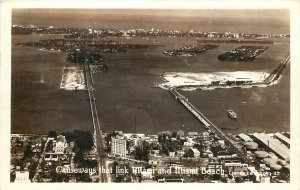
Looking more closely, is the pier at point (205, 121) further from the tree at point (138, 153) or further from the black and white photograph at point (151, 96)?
the tree at point (138, 153)

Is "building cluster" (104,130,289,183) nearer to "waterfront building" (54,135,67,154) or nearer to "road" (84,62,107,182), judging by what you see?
"road" (84,62,107,182)

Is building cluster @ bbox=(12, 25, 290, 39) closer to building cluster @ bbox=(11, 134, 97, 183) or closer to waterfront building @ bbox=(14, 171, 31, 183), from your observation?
building cluster @ bbox=(11, 134, 97, 183)

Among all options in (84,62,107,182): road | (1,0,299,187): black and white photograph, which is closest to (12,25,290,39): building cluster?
(1,0,299,187): black and white photograph

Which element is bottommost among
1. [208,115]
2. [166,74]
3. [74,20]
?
[208,115]

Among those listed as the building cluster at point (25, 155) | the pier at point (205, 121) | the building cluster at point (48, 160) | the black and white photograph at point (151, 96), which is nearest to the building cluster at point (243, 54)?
the black and white photograph at point (151, 96)

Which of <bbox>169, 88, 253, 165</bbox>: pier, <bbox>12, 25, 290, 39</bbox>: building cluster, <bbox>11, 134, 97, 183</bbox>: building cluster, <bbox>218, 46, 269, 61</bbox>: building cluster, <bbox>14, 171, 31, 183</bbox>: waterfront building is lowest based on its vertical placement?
<bbox>14, 171, 31, 183</bbox>: waterfront building

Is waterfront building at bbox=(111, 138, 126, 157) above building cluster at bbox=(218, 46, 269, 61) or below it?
below
